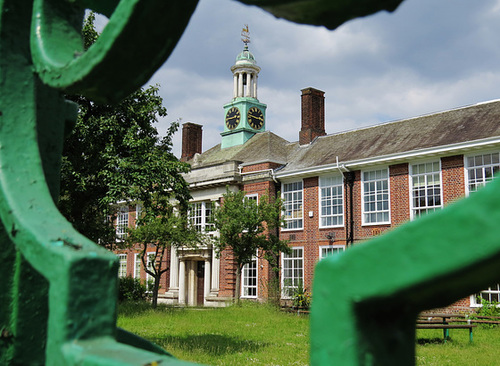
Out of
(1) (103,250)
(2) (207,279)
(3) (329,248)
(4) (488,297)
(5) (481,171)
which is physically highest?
(5) (481,171)

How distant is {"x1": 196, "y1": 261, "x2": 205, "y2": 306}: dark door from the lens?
94.7ft

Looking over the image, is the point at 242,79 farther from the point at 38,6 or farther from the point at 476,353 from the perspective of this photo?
the point at 38,6

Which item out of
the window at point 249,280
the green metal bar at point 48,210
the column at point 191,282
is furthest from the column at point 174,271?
the green metal bar at point 48,210

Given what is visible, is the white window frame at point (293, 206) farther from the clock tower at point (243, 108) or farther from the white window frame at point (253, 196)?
the clock tower at point (243, 108)

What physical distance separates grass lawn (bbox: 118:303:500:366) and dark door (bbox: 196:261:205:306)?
7968 mm

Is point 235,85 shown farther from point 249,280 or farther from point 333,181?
point 249,280

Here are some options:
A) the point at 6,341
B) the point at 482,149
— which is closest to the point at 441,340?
the point at 482,149

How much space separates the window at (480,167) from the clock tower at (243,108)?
52.2 ft

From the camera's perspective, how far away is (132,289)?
3025cm

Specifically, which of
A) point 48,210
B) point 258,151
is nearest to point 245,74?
point 258,151

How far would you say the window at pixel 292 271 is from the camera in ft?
76.6

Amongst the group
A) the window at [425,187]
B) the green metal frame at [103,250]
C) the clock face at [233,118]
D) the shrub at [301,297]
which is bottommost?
the shrub at [301,297]

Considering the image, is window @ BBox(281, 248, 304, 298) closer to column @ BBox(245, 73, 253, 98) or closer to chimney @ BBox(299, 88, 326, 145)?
chimney @ BBox(299, 88, 326, 145)

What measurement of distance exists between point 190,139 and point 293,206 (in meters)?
14.2
